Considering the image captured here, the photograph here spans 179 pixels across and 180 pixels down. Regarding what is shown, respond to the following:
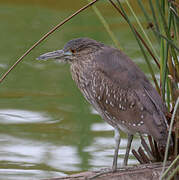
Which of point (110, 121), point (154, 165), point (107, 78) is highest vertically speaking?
point (107, 78)

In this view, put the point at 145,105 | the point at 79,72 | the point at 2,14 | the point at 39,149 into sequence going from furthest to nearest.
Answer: the point at 2,14 < the point at 39,149 < the point at 79,72 < the point at 145,105

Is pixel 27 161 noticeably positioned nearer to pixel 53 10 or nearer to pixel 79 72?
pixel 79 72

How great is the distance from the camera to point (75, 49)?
14.3 feet

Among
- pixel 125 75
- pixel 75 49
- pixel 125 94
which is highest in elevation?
pixel 75 49

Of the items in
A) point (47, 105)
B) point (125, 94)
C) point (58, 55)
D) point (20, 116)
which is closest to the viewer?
point (125, 94)

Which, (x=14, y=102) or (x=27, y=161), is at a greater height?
(x=14, y=102)

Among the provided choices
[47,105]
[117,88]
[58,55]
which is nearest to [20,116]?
[47,105]

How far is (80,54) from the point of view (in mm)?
4391

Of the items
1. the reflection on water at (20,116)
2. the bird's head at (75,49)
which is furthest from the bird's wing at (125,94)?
the reflection on water at (20,116)

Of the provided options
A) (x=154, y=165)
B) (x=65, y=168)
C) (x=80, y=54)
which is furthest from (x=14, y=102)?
(x=154, y=165)

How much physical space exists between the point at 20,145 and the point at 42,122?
59 cm

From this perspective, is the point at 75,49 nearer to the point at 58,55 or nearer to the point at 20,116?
the point at 58,55

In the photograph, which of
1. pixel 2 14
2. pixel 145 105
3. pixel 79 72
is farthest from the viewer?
pixel 2 14

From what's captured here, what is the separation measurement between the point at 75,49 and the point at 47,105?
2334 millimetres
